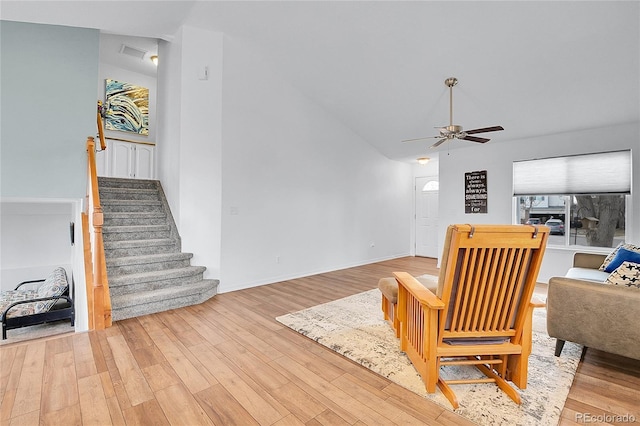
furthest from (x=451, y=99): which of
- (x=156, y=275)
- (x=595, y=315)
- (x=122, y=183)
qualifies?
(x=122, y=183)

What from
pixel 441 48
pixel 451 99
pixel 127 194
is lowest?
pixel 127 194

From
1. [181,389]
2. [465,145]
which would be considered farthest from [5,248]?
[465,145]

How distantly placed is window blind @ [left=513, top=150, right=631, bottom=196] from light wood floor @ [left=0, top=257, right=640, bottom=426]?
3.22m

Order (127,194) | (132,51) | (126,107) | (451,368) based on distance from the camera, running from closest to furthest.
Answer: (451,368) < (127,194) < (132,51) < (126,107)

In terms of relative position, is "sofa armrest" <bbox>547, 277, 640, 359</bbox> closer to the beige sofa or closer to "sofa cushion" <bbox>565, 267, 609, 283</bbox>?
the beige sofa

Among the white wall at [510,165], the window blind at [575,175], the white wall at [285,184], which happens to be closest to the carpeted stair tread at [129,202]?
the white wall at [285,184]

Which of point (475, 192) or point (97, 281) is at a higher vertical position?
point (475, 192)

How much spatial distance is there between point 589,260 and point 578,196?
153 cm

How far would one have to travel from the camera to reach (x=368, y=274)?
5.62 m

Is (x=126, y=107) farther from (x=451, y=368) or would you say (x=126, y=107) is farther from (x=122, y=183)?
(x=451, y=368)

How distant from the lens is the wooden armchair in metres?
1.76

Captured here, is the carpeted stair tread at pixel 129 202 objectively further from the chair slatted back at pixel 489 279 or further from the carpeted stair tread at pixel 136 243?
the chair slatted back at pixel 489 279

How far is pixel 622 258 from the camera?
3248 mm

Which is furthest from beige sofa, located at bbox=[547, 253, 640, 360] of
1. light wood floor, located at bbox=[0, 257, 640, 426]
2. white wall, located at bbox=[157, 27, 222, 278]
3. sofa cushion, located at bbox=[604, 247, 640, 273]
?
white wall, located at bbox=[157, 27, 222, 278]
